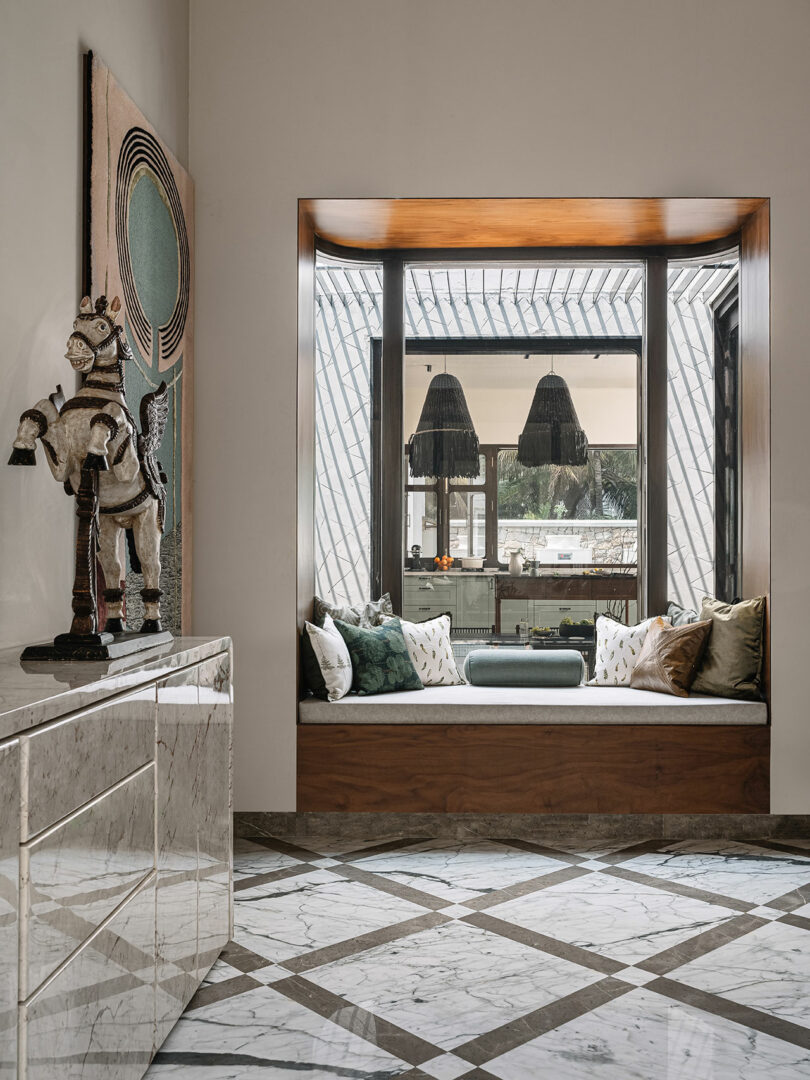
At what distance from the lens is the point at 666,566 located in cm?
439

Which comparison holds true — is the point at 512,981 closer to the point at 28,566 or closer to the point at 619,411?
the point at 28,566

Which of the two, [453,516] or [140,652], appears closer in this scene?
[140,652]

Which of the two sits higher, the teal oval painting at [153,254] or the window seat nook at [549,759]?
the teal oval painting at [153,254]

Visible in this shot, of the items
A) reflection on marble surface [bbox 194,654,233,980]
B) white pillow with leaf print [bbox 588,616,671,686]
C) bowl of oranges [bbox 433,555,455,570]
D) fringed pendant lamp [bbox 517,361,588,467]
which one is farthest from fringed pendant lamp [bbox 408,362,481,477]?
reflection on marble surface [bbox 194,654,233,980]

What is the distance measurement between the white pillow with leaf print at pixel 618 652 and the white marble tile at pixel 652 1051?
6.47ft

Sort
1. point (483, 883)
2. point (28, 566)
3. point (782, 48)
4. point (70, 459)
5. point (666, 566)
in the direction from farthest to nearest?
point (666, 566) → point (782, 48) → point (483, 883) → point (28, 566) → point (70, 459)

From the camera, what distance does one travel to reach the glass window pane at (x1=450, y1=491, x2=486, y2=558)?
445cm

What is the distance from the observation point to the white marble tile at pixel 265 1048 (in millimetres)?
1997

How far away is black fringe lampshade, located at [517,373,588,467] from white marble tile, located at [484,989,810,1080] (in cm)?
268

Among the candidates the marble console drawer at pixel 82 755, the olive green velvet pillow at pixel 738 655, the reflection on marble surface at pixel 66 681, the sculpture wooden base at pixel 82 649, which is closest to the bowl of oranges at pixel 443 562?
the olive green velvet pillow at pixel 738 655

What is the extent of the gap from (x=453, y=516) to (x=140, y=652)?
2462 mm

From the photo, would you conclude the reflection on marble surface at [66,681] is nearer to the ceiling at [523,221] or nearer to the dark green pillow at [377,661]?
the dark green pillow at [377,661]

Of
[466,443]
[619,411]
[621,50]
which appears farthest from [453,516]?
[621,50]

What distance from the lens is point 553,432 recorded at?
4477 mm
